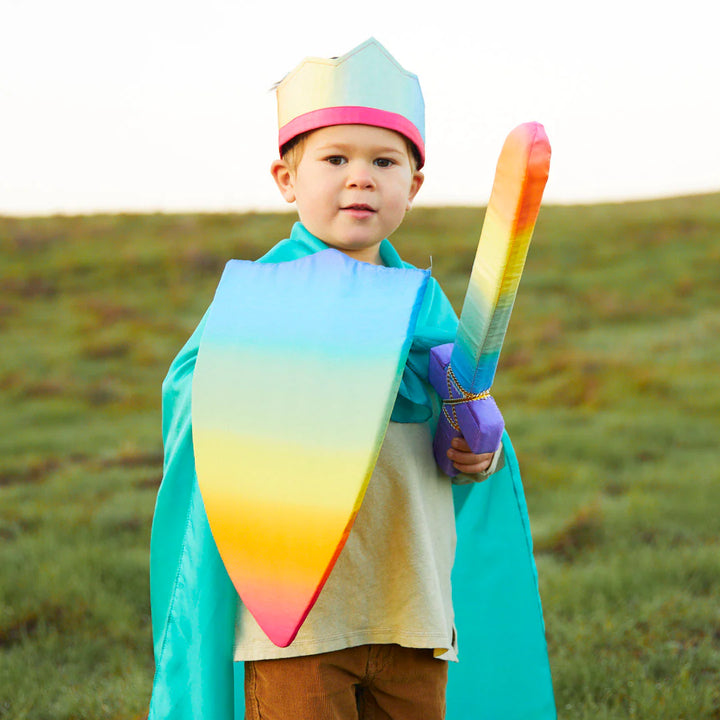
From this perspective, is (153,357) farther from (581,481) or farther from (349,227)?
(349,227)

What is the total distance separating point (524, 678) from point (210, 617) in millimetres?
1038

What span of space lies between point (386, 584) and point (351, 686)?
0.23 metres

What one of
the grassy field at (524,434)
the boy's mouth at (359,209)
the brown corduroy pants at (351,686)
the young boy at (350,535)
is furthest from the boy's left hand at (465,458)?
the grassy field at (524,434)

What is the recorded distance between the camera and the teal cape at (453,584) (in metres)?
2.02

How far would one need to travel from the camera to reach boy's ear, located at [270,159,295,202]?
2.13 meters

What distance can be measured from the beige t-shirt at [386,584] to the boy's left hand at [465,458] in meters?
0.08

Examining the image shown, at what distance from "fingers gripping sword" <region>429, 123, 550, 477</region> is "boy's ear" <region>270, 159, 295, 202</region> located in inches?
19.3

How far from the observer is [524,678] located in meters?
2.60

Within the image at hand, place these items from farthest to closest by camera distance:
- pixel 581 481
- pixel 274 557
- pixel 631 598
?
pixel 581 481 → pixel 631 598 → pixel 274 557

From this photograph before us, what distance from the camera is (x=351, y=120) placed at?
194cm

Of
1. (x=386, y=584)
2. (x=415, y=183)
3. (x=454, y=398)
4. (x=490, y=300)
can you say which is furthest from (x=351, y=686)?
(x=415, y=183)

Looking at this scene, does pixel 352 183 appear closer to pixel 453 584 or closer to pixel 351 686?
pixel 351 686

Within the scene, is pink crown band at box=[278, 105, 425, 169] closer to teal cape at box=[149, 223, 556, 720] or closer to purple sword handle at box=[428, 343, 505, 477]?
teal cape at box=[149, 223, 556, 720]

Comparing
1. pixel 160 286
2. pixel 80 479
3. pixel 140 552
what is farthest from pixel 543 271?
pixel 140 552
